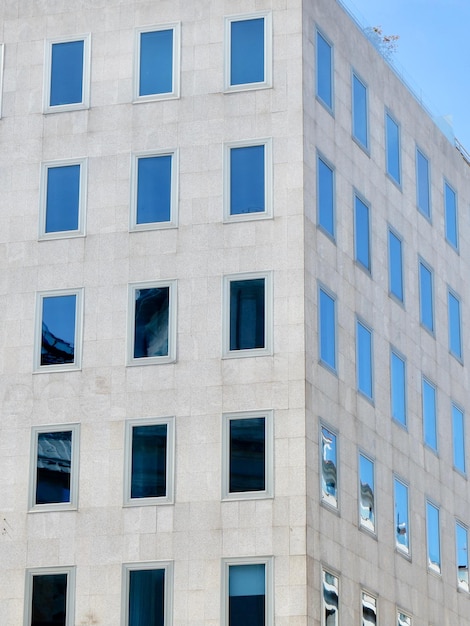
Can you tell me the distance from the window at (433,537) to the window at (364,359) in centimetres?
640

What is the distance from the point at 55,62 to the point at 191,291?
33.0 ft

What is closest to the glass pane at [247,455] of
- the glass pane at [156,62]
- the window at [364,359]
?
the window at [364,359]

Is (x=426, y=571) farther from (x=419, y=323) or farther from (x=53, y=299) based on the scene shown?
(x=53, y=299)

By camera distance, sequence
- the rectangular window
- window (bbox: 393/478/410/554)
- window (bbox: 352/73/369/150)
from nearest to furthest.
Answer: window (bbox: 393/478/410/554) → window (bbox: 352/73/369/150) → the rectangular window

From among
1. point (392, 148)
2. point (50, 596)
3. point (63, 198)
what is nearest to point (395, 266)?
point (392, 148)

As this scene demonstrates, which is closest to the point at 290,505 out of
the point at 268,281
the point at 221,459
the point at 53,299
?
the point at 221,459

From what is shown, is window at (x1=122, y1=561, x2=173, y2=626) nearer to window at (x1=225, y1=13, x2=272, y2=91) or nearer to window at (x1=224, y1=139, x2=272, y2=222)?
window at (x1=224, y1=139, x2=272, y2=222)

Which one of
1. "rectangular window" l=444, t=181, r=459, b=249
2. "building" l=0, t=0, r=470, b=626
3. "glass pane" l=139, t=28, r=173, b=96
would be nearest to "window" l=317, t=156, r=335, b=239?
"building" l=0, t=0, r=470, b=626

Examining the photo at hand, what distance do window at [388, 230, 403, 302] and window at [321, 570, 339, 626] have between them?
12.5m

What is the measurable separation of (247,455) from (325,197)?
958 cm

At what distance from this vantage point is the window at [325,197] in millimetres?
55000

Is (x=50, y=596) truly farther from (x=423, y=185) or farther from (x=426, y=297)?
(x=423, y=185)

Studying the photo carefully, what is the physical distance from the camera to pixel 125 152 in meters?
55.3

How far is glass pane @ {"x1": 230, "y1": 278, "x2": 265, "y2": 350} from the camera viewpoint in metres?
52.3
